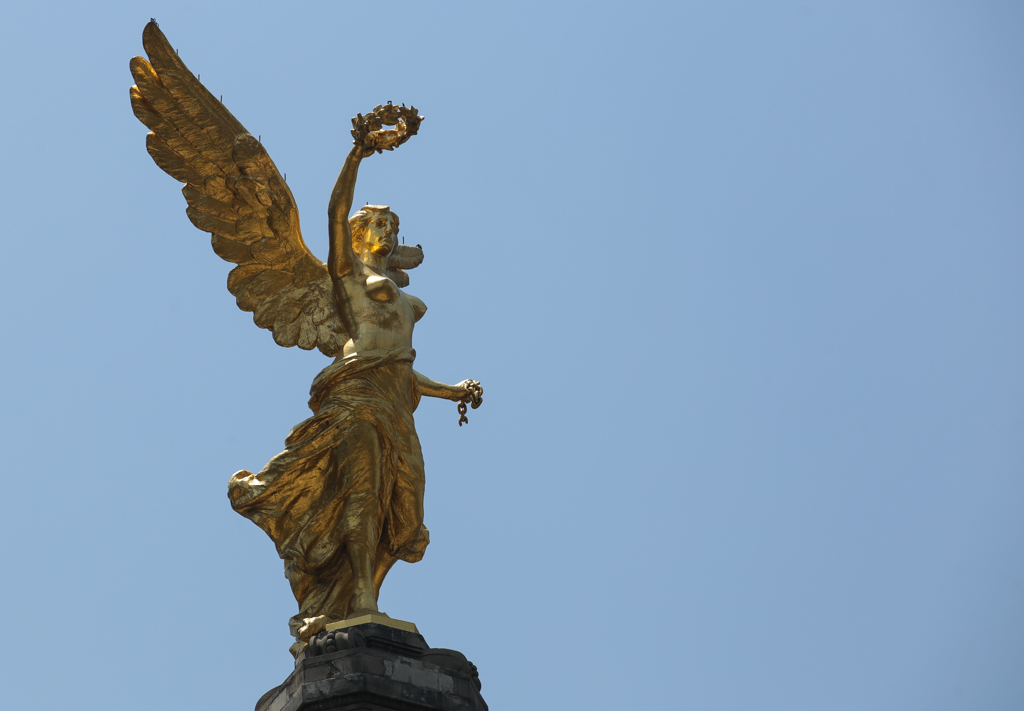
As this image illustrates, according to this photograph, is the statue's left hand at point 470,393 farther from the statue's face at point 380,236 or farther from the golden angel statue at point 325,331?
the statue's face at point 380,236

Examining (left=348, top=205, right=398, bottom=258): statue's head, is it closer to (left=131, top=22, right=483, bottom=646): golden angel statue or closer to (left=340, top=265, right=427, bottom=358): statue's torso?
(left=131, top=22, right=483, bottom=646): golden angel statue

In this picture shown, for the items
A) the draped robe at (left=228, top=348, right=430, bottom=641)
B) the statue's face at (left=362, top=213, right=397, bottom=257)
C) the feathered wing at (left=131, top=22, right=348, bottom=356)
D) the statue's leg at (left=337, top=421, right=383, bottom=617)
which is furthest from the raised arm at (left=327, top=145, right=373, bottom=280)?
the statue's leg at (left=337, top=421, right=383, bottom=617)

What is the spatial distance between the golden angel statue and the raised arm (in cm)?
1

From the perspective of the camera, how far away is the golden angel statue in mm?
14789

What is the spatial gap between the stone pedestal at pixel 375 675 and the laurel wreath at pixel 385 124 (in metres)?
4.31

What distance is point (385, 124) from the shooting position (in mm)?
15234

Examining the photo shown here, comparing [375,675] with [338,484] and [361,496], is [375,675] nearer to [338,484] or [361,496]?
[361,496]

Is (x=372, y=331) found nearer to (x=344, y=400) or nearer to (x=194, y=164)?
(x=344, y=400)

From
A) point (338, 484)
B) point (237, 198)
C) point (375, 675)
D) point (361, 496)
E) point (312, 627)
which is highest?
point (237, 198)

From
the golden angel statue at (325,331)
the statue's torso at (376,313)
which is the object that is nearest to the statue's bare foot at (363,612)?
the golden angel statue at (325,331)

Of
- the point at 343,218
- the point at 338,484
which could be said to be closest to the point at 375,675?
the point at 338,484

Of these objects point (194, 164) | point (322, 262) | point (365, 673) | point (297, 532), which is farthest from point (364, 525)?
point (194, 164)

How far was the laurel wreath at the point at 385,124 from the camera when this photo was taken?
15.1 metres

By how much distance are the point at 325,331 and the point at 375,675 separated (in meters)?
3.55
